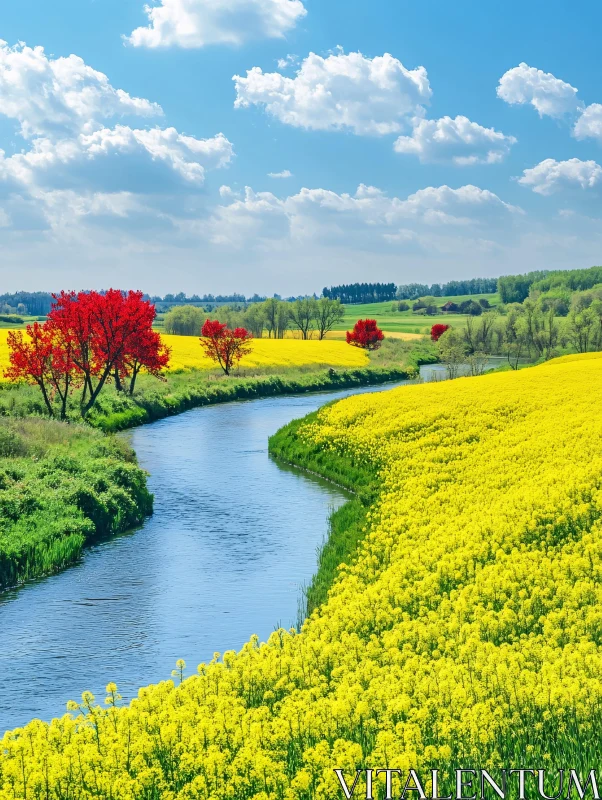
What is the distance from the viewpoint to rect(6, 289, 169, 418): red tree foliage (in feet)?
144

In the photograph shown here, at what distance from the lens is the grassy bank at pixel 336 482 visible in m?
19.7

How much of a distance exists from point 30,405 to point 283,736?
38.5 m

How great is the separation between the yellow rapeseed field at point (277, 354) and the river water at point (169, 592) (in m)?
44.3

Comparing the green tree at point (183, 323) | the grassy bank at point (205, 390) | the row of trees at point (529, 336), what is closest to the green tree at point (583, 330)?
the row of trees at point (529, 336)

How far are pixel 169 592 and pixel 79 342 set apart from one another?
29.6 metres

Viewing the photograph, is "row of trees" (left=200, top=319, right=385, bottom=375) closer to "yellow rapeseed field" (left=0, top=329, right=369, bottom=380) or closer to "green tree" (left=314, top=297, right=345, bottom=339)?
"yellow rapeseed field" (left=0, top=329, right=369, bottom=380)

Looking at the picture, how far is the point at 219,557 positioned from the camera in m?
22.4

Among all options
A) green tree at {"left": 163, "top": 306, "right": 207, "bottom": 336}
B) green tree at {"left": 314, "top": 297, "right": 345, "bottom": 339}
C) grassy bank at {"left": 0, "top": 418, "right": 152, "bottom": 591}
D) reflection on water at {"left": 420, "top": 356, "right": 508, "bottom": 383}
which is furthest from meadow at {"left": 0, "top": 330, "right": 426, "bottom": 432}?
green tree at {"left": 314, "top": 297, "right": 345, "bottom": 339}

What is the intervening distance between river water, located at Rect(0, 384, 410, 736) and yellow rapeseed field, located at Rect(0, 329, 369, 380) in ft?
145

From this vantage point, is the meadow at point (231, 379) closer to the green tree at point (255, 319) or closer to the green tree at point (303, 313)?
the green tree at point (303, 313)

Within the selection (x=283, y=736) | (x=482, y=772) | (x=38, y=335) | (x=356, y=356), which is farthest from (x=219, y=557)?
(x=356, y=356)

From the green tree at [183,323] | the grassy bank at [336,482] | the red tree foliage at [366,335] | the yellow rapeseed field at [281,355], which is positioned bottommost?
the grassy bank at [336,482]

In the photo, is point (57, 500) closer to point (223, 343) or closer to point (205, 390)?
point (205, 390)

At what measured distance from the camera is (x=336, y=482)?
32938 millimetres
